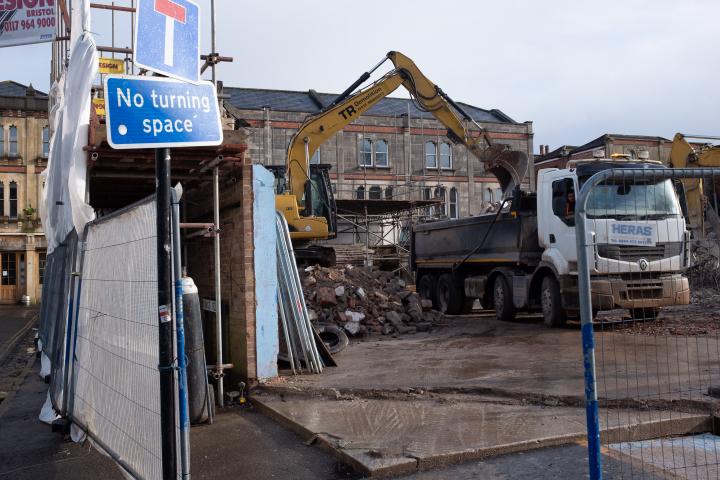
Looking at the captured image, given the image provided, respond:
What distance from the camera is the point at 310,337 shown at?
9.05 m

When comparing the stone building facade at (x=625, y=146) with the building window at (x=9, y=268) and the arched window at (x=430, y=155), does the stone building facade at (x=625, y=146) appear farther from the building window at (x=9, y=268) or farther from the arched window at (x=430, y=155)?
the building window at (x=9, y=268)

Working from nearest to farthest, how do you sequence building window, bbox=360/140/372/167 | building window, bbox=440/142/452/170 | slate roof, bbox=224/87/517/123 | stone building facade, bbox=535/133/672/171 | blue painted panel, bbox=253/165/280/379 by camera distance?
blue painted panel, bbox=253/165/280/379, building window, bbox=360/140/372/167, slate roof, bbox=224/87/517/123, building window, bbox=440/142/452/170, stone building facade, bbox=535/133/672/171

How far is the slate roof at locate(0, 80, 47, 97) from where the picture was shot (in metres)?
41.8

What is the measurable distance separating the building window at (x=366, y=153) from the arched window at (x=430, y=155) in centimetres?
371

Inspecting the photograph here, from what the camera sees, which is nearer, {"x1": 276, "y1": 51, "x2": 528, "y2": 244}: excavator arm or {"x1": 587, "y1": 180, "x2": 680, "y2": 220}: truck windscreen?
{"x1": 587, "y1": 180, "x2": 680, "y2": 220}: truck windscreen

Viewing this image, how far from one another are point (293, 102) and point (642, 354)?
115ft

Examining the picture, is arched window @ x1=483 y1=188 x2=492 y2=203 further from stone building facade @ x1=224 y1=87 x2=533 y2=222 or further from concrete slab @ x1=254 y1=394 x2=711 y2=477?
concrete slab @ x1=254 y1=394 x2=711 y2=477

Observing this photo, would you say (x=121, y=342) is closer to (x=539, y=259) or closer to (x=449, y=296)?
(x=539, y=259)

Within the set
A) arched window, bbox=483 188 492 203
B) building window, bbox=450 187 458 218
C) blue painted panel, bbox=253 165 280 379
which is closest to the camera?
blue painted panel, bbox=253 165 280 379

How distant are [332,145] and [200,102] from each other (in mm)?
35720

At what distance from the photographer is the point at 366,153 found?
40.2 m

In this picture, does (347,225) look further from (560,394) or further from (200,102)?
(200,102)

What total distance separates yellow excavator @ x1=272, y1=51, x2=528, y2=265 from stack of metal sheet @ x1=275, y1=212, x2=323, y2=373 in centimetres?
869

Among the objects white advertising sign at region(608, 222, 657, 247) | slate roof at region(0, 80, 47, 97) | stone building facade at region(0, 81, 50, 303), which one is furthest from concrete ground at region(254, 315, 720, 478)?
slate roof at region(0, 80, 47, 97)
